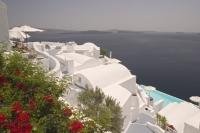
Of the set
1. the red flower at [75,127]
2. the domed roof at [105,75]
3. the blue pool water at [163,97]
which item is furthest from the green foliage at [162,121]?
the red flower at [75,127]

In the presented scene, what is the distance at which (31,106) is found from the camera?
6492mm

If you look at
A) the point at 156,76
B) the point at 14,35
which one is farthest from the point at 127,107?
the point at 156,76

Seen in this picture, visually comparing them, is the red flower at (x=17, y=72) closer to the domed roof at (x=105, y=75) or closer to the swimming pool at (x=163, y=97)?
the domed roof at (x=105, y=75)

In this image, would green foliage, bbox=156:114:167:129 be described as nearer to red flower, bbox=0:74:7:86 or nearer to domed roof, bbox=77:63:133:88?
domed roof, bbox=77:63:133:88

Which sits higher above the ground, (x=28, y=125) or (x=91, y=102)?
(x=28, y=125)

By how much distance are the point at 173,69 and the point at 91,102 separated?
254 ft

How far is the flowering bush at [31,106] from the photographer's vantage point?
5574 millimetres

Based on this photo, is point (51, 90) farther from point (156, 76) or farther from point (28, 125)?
point (156, 76)

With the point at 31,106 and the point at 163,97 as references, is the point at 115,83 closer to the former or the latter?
the point at 163,97

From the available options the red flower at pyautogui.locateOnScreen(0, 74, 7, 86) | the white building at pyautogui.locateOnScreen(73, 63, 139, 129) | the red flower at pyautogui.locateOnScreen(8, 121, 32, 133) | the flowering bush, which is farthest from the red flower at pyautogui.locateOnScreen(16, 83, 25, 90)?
the white building at pyautogui.locateOnScreen(73, 63, 139, 129)

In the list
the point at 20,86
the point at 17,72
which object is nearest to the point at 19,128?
the point at 20,86

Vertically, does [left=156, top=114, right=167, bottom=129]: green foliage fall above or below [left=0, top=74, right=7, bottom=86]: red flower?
below

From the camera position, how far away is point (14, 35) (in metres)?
35.9

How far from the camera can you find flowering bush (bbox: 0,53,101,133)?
5.57 meters
